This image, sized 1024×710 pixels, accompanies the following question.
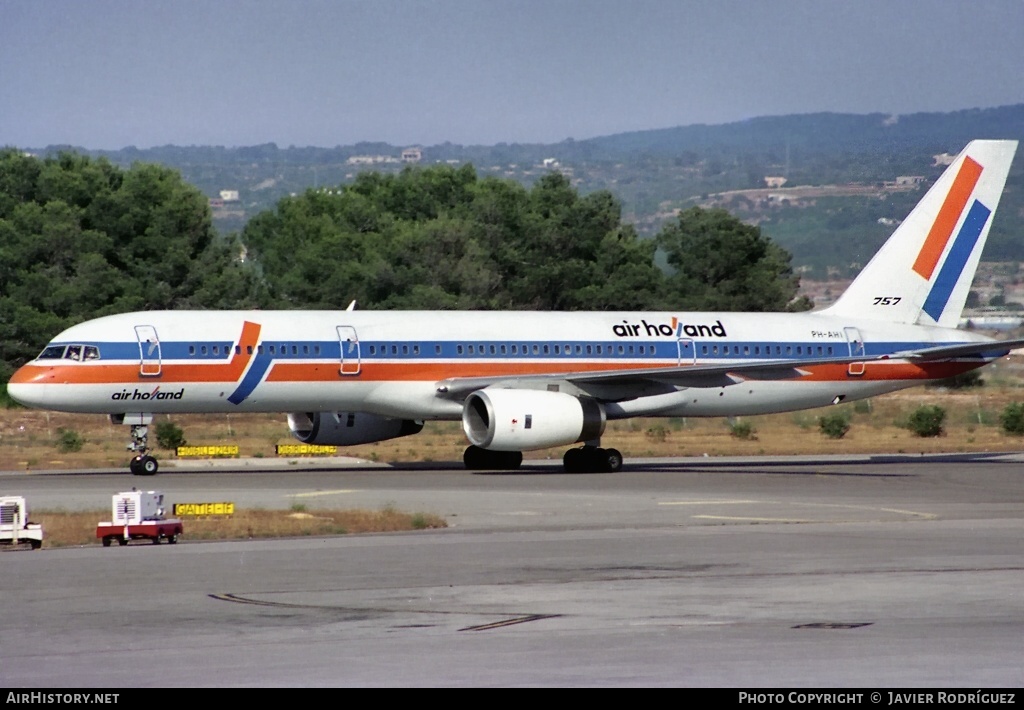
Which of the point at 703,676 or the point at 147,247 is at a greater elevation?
the point at 147,247

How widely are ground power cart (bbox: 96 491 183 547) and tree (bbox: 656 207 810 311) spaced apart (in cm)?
6192

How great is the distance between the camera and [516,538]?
77.8 ft

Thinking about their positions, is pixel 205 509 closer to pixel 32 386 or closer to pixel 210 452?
pixel 32 386

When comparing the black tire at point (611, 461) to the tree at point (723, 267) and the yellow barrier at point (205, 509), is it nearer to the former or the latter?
the yellow barrier at point (205, 509)

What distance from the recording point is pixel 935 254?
150ft

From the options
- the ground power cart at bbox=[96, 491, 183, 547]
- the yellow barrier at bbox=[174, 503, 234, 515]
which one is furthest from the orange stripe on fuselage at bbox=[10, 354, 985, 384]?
the ground power cart at bbox=[96, 491, 183, 547]

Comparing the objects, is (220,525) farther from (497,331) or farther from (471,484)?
(497,331)

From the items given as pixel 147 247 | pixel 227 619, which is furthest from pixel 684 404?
pixel 147 247

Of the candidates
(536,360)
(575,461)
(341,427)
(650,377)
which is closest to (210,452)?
(341,427)

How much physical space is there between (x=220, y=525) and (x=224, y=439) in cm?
2829

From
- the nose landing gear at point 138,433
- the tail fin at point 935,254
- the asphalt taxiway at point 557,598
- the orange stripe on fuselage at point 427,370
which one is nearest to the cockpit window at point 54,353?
the nose landing gear at point 138,433

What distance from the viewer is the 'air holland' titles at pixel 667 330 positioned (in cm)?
4201

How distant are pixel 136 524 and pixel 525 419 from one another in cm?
1499

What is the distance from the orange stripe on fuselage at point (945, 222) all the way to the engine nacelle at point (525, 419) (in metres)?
12.3
